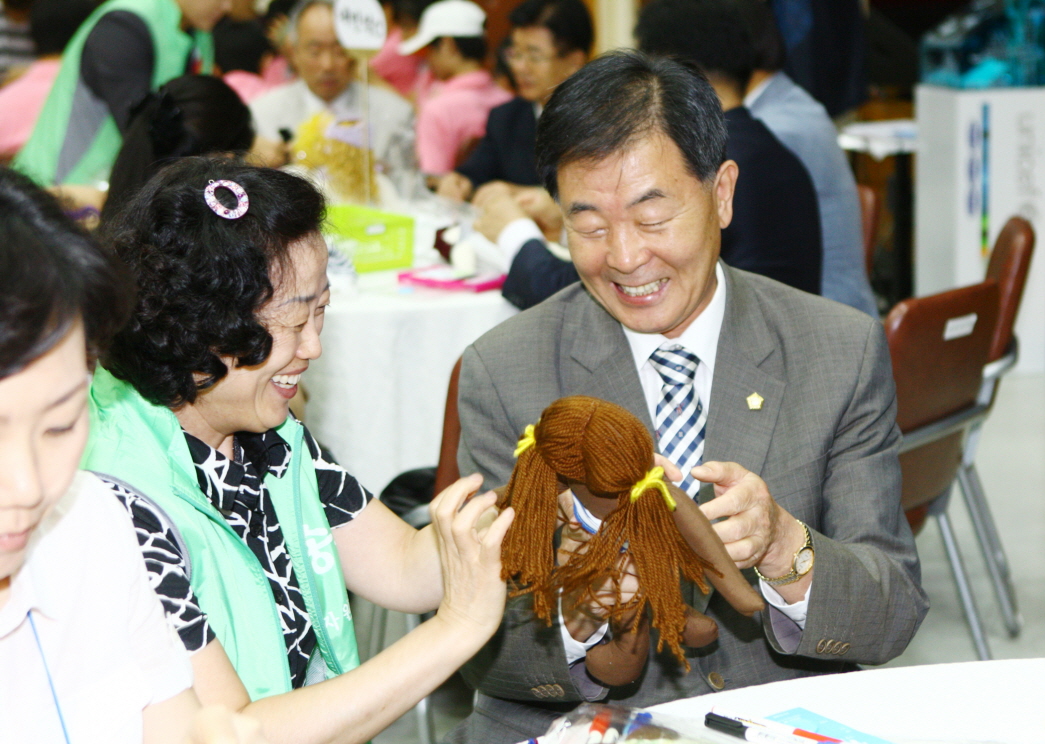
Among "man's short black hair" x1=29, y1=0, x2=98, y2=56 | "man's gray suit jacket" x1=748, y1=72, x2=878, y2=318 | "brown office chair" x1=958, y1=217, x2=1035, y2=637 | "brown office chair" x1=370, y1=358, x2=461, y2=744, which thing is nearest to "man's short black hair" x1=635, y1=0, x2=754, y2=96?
"man's gray suit jacket" x1=748, y1=72, x2=878, y2=318

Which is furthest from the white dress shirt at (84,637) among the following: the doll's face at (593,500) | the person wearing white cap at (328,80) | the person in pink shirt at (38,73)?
the person in pink shirt at (38,73)

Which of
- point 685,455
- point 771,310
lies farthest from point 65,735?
point 771,310

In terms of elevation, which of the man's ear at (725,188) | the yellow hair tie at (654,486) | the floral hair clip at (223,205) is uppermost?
the floral hair clip at (223,205)

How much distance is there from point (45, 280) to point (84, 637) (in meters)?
0.41

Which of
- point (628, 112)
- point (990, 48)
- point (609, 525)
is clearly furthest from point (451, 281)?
point (990, 48)

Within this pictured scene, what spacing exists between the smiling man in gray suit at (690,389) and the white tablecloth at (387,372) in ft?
3.93

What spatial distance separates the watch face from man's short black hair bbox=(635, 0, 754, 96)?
1583mm

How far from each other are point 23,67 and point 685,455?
4.85 metres

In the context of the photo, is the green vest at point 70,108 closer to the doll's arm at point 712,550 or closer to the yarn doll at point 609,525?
the yarn doll at point 609,525

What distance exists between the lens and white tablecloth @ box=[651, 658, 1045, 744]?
3.74ft

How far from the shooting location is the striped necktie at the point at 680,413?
5.44 ft

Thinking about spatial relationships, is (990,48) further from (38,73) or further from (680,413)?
(680,413)

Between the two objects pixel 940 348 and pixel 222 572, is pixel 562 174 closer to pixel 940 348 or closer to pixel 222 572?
pixel 222 572

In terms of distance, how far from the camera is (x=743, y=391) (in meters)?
1.64
